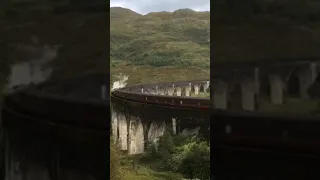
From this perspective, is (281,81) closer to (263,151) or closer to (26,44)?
(263,151)

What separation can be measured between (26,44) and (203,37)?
326 ft

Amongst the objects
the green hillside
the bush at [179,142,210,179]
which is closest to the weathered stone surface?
the green hillside

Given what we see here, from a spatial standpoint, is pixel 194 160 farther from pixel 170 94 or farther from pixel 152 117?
pixel 170 94

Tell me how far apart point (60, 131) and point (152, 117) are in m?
14.1

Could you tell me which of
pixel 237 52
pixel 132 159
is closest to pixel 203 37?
pixel 132 159

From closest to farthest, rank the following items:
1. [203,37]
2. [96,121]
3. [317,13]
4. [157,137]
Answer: [317,13]
[96,121]
[157,137]
[203,37]

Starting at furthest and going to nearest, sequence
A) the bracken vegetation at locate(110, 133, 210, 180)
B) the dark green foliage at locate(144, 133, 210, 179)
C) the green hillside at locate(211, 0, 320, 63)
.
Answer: the dark green foliage at locate(144, 133, 210, 179), the bracken vegetation at locate(110, 133, 210, 180), the green hillside at locate(211, 0, 320, 63)

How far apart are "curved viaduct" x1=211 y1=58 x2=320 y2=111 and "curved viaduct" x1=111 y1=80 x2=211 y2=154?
37.2 feet

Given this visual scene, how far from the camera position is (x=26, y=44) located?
349 centimetres

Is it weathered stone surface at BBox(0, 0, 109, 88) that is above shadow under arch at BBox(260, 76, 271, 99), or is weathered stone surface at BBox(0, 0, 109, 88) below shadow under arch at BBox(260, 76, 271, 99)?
above

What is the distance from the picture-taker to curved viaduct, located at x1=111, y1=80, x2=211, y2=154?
15.7 meters

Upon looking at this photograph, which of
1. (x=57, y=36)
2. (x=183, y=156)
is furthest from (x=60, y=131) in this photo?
(x=183, y=156)

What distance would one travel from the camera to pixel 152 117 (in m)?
17.7

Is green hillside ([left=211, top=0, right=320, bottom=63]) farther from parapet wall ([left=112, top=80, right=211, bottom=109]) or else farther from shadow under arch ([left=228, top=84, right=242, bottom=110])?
parapet wall ([left=112, top=80, right=211, bottom=109])
